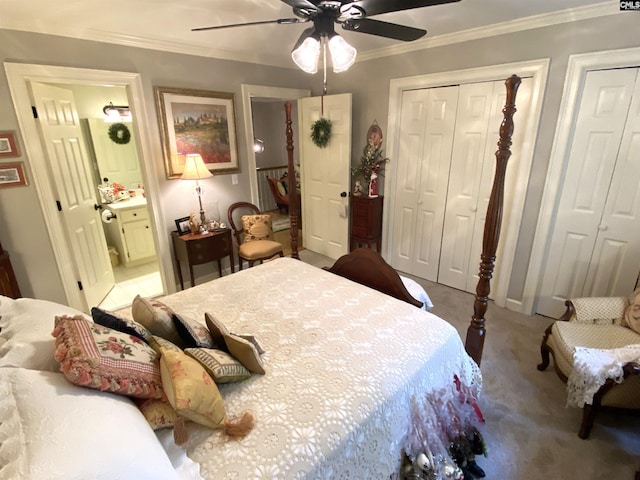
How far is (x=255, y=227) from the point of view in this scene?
137 inches

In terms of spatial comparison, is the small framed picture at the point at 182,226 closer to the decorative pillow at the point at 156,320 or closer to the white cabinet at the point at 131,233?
the white cabinet at the point at 131,233

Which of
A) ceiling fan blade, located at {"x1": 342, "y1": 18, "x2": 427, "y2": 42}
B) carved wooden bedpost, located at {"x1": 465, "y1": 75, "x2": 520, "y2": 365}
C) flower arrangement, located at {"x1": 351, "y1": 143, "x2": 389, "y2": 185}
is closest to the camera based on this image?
carved wooden bedpost, located at {"x1": 465, "y1": 75, "x2": 520, "y2": 365}

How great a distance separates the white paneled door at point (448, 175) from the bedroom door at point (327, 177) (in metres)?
0.64

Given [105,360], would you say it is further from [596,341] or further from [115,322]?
[596,341]

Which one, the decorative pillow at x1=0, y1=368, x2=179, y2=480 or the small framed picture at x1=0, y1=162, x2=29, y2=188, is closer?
the decorative pillow at x1=0, y1=368, x2=179, y2=480

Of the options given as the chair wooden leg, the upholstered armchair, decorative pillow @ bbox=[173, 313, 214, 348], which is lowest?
the chair wooden leg

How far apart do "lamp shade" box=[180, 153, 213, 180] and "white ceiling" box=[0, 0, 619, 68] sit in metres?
0.95

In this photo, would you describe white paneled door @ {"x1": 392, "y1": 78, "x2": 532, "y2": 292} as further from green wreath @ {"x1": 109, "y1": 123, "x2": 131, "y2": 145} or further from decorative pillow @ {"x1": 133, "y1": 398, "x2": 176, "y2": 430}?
green wreath @ {"x1": 109, "y1": 123, "x2": 131, "y2": 145}

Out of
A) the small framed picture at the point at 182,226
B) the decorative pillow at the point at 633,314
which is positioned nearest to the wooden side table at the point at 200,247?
the small framed picture at the point at 182,226

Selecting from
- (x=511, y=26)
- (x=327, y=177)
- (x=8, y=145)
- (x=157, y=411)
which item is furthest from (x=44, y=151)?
(x=511, y=26)

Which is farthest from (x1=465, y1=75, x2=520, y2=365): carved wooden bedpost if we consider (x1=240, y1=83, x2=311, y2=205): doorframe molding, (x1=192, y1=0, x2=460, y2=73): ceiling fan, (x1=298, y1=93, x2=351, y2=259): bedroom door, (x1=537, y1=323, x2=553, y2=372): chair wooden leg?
(x1=240, y1=83, x2=311, y2=205): doorframe molding

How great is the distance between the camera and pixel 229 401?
1122 millimetres

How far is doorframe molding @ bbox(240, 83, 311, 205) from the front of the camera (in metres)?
3.41

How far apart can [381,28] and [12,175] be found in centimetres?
274
